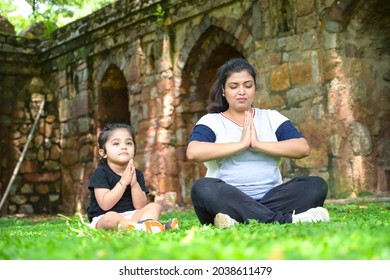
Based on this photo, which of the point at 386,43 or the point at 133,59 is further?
the point at 133,59

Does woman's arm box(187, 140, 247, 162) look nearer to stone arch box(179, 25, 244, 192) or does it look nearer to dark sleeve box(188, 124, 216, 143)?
dark sleeve box(188, 124, 216, 143)

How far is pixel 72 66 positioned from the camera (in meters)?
10.3

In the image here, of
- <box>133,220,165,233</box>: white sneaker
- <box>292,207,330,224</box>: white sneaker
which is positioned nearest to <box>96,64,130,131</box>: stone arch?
<box>133,220,165,233</box>: white sneaker

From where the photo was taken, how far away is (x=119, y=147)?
3.73m

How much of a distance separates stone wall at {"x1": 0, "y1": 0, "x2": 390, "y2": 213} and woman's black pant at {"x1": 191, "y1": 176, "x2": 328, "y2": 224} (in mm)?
3181

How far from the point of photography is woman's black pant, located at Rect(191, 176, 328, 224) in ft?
10.3

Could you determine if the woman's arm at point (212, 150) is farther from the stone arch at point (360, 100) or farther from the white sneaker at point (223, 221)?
the stone arch at point (360, 100)

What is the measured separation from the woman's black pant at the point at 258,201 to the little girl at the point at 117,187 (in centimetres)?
38

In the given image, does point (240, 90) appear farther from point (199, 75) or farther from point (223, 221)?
point (199, 75)

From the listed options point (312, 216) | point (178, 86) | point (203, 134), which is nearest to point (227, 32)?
point (178, 86)

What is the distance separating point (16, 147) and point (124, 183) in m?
7.73

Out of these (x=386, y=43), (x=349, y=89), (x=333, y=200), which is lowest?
(x=333, y=200)
